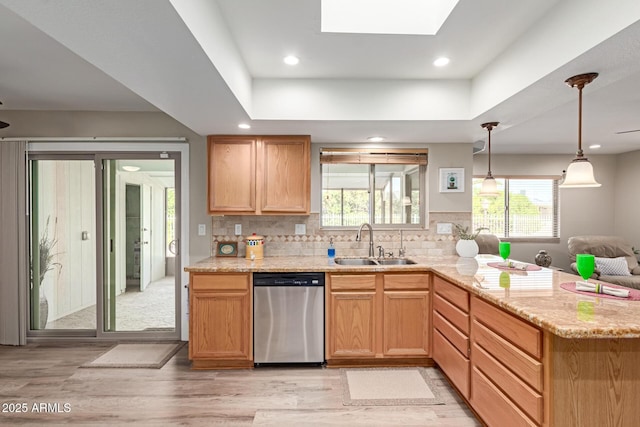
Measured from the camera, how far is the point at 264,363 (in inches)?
119

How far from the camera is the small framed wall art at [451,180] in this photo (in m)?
3.78

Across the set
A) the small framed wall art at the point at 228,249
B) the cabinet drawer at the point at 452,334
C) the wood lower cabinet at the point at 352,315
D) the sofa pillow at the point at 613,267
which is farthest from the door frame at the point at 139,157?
the sofa pillow at the point at 613,267

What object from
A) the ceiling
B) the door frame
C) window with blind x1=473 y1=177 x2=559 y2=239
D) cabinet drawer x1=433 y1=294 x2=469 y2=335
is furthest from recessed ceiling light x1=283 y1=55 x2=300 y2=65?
window with blind x1=473 y1=177 x2=559 y2=239

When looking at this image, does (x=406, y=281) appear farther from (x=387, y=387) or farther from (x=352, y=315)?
(x=387, y=387)

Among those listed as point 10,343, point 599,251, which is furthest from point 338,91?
point 599,251

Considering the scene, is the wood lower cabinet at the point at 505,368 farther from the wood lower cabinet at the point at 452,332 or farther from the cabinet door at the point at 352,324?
the cabinet door at the point at 352,324

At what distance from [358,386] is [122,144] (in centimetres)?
328

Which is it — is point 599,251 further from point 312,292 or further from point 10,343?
point 10,343

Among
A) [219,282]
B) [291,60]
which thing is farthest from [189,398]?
[291,60]

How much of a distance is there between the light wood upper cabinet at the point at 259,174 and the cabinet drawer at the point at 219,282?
719mm

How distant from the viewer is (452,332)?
255 cm

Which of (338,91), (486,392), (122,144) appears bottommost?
(486,392)

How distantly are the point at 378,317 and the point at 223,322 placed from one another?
1.35 m

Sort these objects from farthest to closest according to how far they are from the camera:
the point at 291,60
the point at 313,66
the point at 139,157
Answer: the point at 139,157, the point at 313,66, the point at 291,60
